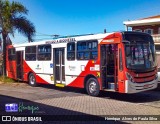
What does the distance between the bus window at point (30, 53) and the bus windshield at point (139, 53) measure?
7690mm

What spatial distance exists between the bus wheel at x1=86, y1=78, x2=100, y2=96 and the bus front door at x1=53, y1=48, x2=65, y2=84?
2.22m

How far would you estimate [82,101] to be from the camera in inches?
498

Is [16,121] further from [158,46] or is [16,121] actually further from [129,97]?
[158,46]

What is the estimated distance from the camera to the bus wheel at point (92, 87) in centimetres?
1406

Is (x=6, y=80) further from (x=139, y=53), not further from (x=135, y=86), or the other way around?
(x=135, y=86)

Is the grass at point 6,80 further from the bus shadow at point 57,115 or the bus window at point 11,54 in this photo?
the bus shadow at point 57,115

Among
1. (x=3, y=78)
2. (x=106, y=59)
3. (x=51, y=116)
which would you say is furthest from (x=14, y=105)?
(x=3, y=78)

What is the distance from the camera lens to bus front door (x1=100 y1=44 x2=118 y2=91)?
13.3 m

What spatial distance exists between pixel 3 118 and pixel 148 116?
434 cm

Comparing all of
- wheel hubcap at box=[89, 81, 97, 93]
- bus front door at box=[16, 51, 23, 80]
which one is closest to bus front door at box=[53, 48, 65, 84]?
wheel hubcap at box=[89, 81, 97, 93]

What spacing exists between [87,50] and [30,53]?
19.6 feet

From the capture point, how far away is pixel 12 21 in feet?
75.3

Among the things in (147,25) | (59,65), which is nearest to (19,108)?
(59,65)

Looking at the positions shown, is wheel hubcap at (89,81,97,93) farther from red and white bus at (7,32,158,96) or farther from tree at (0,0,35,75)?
tree at (0,0,35,75)
